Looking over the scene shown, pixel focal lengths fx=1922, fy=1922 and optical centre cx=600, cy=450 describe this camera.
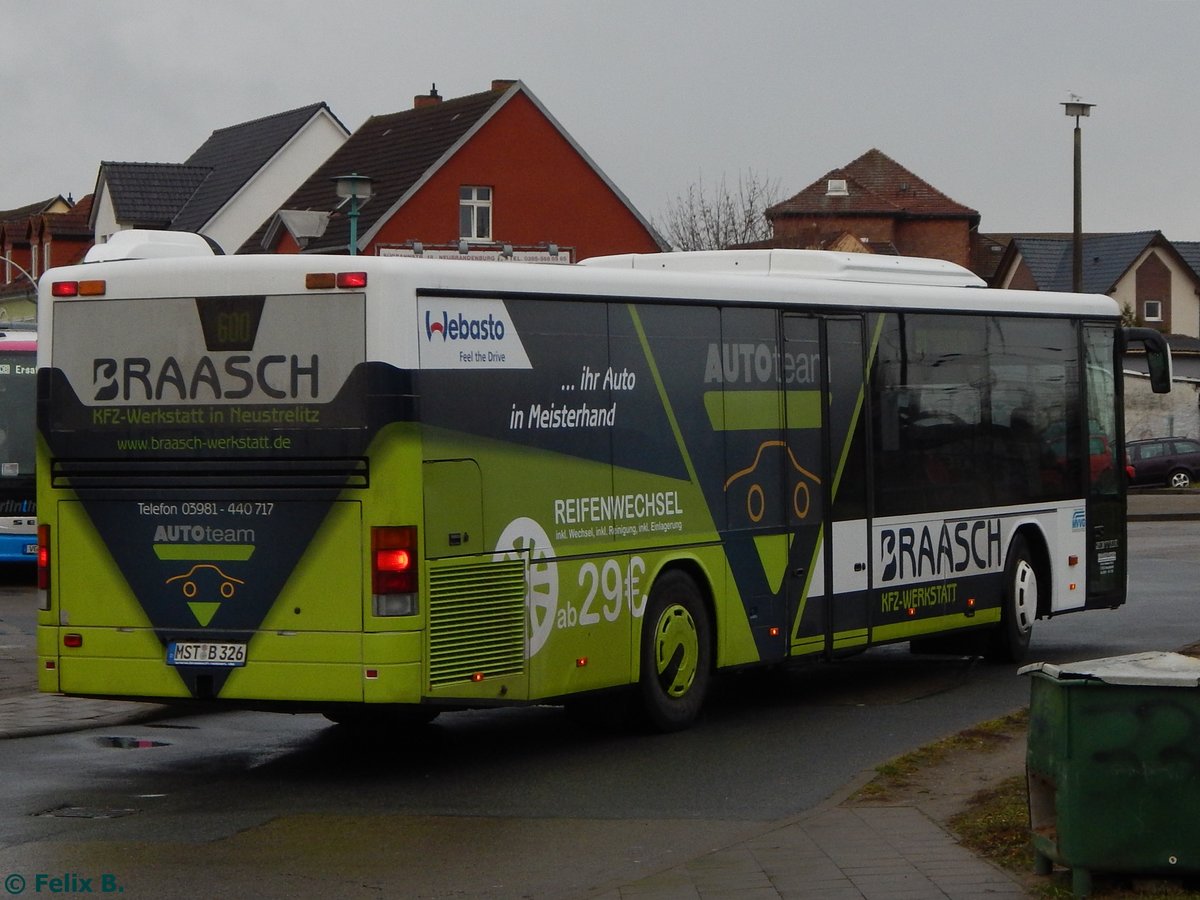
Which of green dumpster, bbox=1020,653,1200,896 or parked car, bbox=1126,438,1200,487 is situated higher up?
parked car, bbox=1126,438,1200,487

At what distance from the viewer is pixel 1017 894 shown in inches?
279

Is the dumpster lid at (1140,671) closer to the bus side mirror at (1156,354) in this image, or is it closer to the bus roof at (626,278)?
the bus roof at (626,278)

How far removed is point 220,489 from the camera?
401 inches

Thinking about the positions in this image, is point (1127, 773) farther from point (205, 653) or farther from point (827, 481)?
point (827, 481)

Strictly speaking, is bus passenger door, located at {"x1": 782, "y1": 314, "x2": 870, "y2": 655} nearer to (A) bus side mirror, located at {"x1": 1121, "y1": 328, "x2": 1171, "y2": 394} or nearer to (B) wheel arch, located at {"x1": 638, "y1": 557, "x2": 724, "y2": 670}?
(B) wheel arch, located at {"x1": 638, "y1": 557, "x2": 724, "y2": 670}

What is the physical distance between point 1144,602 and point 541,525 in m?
11.8

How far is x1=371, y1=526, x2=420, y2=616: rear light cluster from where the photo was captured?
385 inches

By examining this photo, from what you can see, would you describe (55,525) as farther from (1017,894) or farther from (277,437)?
(1017,894)

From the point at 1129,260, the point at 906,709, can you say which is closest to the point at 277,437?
the point at 906,709

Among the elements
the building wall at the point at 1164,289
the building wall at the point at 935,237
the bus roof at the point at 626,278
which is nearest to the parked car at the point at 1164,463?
the bus roof at the point at 626,278

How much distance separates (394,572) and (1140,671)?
159 inches

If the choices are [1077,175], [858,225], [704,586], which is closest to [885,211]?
[858,225]

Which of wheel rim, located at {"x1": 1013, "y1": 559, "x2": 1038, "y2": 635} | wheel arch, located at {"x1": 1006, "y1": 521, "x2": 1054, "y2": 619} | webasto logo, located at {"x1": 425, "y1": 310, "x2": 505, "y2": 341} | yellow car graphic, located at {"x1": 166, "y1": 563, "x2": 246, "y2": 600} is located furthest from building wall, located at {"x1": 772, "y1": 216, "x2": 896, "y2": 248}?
yellow car graphic, located at {"x1": 166, "y1": 563, "x2": 246, "y2": 600}

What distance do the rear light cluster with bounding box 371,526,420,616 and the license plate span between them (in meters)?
0.84
